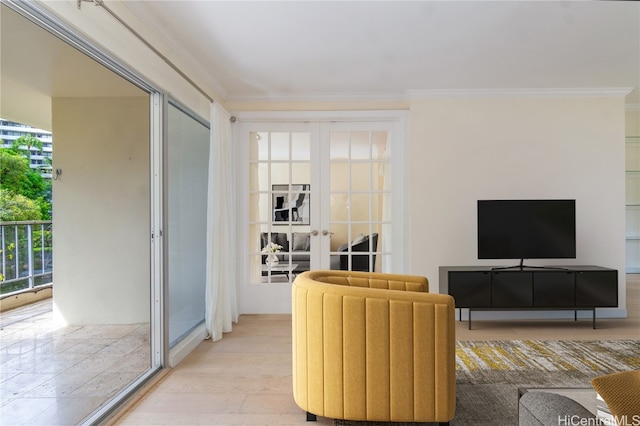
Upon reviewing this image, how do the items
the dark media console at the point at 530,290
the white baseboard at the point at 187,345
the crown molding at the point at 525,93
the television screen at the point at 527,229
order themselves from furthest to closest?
1. the crown molding at the point at 525,93
2. the television screen at the point at 527,229
3. the dark media console at the point at 530,290
4. the white baseboard at the point at 187,345

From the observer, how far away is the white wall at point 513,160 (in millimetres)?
4641

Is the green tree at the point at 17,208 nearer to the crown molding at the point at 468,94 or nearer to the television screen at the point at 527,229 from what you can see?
the crown molding at the point at 468,94

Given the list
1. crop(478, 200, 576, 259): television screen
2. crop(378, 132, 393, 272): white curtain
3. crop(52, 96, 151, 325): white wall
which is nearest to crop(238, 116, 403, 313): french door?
crop(378, 132, 393, 272): white curtain

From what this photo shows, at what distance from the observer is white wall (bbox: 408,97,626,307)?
4.64m

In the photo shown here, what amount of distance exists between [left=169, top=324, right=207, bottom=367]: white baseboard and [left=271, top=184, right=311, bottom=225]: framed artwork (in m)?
1.51

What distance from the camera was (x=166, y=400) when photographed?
2.70 metres

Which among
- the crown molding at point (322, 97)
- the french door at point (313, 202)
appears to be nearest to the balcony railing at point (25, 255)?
the french door at point (313, 202)

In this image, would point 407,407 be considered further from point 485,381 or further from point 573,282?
point 573,282

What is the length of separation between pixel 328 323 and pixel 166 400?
4.31 ft

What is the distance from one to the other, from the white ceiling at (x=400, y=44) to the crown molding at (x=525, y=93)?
66 mm

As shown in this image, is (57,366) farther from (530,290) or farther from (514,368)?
(530,290)

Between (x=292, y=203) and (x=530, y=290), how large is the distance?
2.68 meters

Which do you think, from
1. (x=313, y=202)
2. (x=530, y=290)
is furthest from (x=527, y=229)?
(x=313, y=202)

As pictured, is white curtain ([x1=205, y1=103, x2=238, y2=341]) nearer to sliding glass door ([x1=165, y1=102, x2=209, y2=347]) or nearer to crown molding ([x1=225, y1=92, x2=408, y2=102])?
sliding glass door ([x1=165, y1=102, x2=209, y2=347])
